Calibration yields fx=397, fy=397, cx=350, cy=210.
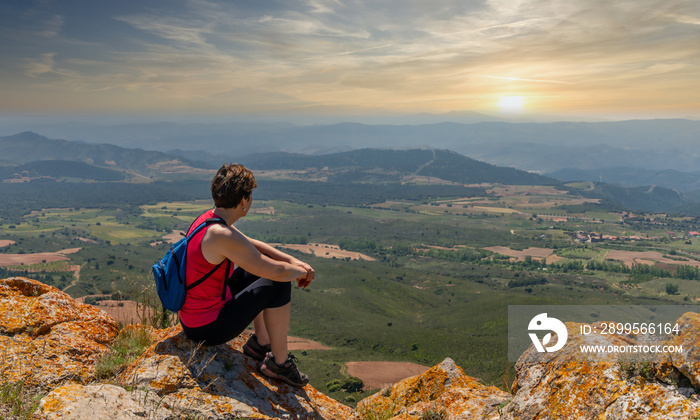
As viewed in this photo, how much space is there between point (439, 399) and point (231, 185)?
5286mm

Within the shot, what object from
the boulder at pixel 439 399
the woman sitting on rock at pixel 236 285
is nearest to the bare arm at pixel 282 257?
the woman sitting on rock at pixel 236 285

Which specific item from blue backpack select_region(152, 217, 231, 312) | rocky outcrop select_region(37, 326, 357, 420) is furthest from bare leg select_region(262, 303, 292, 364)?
blue backpack select_region(152, 217, 231, 312)

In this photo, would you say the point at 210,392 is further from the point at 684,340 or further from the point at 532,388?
the point at 684,340

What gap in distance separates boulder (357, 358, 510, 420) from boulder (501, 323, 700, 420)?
0.76 meters

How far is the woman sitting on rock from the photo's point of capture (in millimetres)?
5410

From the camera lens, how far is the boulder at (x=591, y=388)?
4434mm

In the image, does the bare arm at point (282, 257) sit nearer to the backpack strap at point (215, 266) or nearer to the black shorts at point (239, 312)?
the black shorts at point (239, 312)

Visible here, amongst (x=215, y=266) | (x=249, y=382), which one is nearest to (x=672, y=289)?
(x=249, y=382)

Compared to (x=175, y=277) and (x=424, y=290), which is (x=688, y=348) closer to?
(x=175, y=277)

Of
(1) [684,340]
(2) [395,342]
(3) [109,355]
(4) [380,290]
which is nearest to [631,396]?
(1) [684,340]

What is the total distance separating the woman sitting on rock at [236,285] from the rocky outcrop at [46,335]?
212cm

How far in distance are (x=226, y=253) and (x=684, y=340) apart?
5.82 metres

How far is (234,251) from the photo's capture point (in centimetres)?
534

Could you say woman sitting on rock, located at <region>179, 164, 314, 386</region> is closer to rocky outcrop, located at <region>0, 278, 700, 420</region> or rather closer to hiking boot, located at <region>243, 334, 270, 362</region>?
hiking boot, located at <region>243, 334, 270, 362</region>
